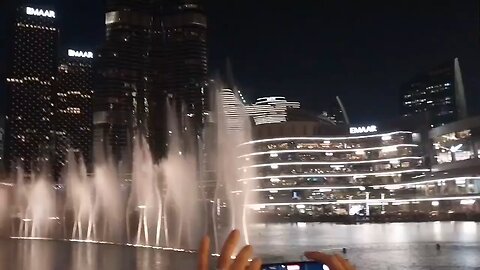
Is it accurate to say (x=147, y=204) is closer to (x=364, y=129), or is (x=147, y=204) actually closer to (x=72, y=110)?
(x=364, y=129)

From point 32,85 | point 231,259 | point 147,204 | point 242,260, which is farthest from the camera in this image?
point 32,85

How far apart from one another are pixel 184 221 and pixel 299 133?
62013 mm

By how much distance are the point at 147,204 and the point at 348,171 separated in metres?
52.4

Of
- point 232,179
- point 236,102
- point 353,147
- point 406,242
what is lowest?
point 406,242

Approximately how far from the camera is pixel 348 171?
3664 inches

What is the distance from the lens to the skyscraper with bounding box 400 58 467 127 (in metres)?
163

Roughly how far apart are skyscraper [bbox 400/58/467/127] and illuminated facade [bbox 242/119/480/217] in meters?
66.0

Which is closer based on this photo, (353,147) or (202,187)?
(202,187)

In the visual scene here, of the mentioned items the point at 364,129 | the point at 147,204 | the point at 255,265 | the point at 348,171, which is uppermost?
the point at 364,129

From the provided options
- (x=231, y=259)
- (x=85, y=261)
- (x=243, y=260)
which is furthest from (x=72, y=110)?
(x=243, y=260)

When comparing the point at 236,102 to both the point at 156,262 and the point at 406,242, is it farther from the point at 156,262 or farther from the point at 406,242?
the point at 156,262

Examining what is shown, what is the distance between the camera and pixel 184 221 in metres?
42.2

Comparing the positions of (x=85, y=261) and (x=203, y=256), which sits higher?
(x=203, y=256)

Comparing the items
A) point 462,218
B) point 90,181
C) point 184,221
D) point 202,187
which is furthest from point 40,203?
point 462,218
